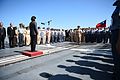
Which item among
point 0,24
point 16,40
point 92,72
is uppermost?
point 0,24

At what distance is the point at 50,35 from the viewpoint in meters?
21.8

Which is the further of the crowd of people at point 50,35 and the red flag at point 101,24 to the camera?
the red flag at point 101,24

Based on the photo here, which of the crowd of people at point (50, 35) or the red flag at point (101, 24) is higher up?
the red flag at point (101, 24)

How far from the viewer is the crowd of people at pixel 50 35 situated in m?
15.7

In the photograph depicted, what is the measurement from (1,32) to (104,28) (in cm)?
1388

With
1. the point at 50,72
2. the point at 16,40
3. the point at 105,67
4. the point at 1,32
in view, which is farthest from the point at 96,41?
the point at 50,72

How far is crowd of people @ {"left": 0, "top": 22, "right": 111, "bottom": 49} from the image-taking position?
1568 cm

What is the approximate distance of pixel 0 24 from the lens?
14234 millimetres

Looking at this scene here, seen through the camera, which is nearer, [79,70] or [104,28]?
[79,70]

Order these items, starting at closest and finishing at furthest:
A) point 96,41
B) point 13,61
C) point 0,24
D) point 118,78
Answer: point 118,78 < point 13,61 < point 0,24 < point 96,41

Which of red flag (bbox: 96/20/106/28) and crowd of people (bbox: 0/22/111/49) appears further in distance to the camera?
red flag (bbox: 96/20/106/28)

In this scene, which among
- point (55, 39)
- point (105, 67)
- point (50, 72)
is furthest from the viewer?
point (55, 39)

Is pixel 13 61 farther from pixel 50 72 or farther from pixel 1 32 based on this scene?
pixel 1 32

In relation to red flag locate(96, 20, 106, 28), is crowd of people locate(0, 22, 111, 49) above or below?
below
